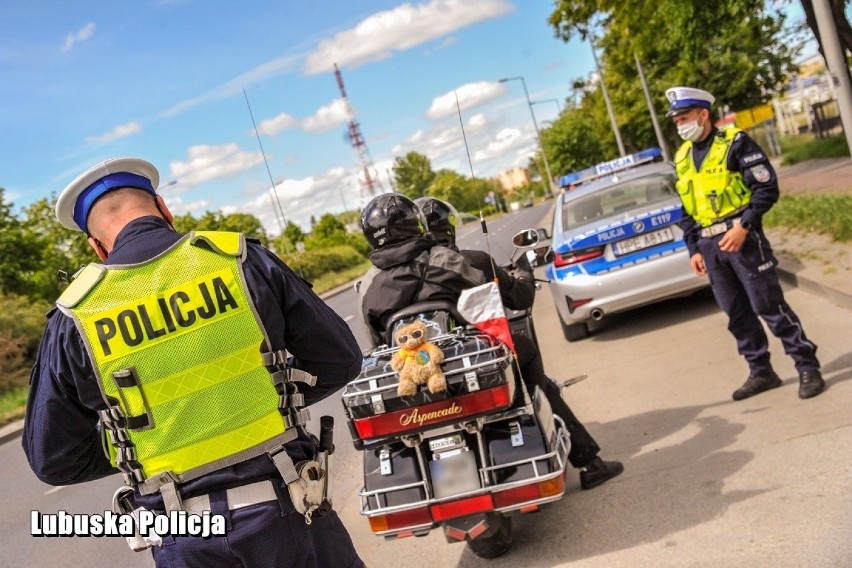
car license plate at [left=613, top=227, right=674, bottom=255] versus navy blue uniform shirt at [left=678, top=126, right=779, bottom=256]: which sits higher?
navy blue uniform shirt at [left=678, top=126, right=779, bottom=256]

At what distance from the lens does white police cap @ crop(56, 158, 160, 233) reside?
8.38ft

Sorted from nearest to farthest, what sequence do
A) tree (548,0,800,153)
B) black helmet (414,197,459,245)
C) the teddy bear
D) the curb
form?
the teddy bear → black helmet (414,197,459,245) → the curb → tree (548,0,800,153)

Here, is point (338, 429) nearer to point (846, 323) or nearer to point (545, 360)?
point (545, 360)

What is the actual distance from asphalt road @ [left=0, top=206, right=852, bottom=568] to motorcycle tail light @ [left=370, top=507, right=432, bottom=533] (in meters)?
0.59

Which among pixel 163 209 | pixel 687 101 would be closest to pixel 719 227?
pixel 687 101

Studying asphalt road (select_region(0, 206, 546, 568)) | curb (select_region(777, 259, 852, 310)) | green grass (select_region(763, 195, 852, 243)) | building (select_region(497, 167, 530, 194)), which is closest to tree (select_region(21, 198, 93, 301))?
building (select_region(497, 167, 530, 194))

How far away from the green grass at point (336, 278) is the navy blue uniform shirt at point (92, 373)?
30.4m

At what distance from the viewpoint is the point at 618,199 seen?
9391mm

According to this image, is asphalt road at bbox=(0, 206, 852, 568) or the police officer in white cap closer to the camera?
the police officer in white cap

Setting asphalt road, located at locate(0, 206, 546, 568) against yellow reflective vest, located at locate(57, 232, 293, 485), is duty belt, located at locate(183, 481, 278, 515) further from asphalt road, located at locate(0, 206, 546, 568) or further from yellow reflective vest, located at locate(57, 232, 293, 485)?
asphalt road, located at locate(0, 206, 546, 568)

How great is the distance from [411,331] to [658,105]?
37.4 meters

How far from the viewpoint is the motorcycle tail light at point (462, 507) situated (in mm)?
4031

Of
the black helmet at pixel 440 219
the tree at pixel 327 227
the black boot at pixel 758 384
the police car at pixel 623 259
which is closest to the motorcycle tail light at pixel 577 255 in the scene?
the police car at pixel 623 259

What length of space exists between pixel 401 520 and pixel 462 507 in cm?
30
